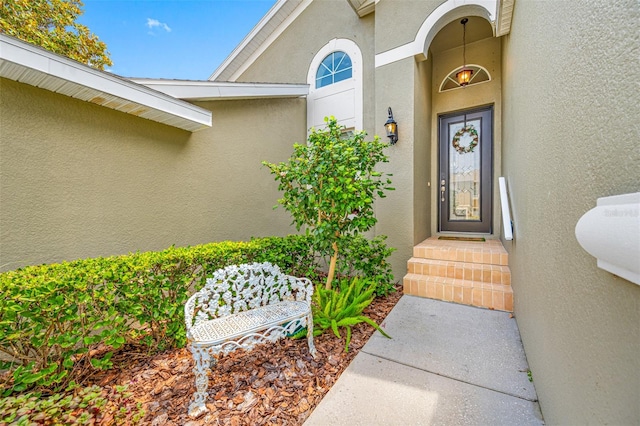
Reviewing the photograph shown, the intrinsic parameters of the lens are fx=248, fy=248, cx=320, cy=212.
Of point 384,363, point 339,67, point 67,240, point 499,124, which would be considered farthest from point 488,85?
A: point 67,240

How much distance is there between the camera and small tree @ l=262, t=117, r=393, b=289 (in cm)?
311

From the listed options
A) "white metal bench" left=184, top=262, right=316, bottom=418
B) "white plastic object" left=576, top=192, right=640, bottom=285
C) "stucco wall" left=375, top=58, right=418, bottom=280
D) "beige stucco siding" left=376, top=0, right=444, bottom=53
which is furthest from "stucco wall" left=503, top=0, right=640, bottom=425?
"beige stucco siding" left=376, top=0, right=444, bottom=53

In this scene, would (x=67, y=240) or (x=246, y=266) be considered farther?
(x=67, y=240)

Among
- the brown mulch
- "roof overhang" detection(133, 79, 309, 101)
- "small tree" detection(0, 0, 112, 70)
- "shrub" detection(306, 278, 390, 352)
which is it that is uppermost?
"small tree" detection(0, 0, 112, 70)

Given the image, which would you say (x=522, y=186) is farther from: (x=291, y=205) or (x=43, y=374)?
(x=43, y=374)

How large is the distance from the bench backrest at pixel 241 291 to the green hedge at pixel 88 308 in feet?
1.49

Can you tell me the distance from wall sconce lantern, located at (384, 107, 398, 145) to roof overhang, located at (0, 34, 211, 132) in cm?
302

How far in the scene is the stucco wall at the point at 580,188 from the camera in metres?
0.76

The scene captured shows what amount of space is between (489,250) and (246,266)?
377 centimetres

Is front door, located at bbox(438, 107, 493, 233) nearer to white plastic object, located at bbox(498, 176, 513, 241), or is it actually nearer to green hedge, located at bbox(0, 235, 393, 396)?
white plastic object, located at bbox(498, 176, 513, 241)

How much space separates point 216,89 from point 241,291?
11.1 feet

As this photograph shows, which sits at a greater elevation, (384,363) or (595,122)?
(595,122)

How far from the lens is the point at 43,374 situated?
1938 millimetres

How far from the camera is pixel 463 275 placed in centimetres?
374
